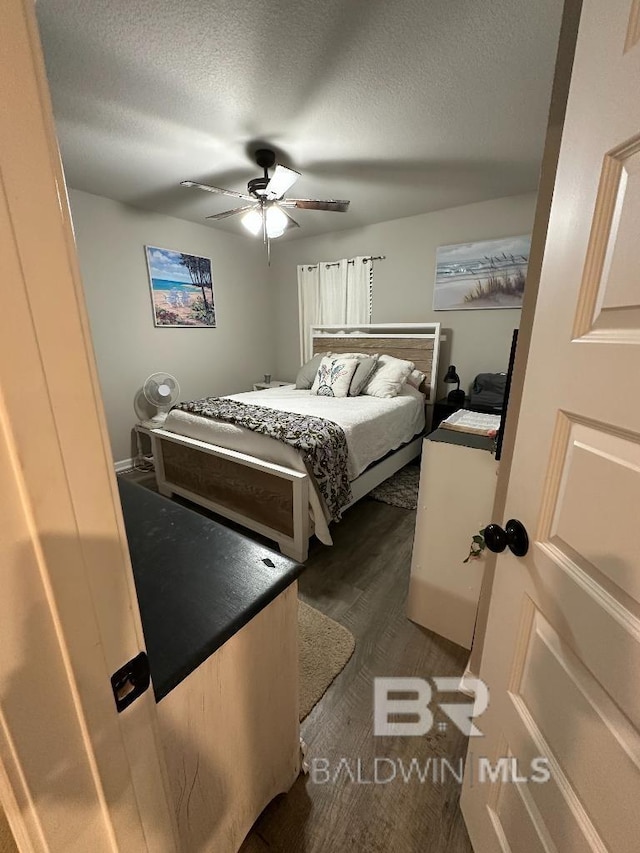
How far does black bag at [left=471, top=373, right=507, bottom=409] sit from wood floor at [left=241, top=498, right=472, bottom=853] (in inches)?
74.7

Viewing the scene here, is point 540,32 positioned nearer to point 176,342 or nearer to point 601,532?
point 601,532

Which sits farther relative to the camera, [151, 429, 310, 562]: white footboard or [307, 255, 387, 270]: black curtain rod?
[307, 255, 387, 270]: black curtain rod

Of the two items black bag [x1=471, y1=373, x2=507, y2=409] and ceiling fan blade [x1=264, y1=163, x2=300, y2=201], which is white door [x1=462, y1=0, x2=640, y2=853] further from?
black bag [x1=471, y1=373, x2=507, y2=409]

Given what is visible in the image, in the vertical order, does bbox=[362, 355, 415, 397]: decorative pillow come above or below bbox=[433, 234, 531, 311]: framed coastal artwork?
below

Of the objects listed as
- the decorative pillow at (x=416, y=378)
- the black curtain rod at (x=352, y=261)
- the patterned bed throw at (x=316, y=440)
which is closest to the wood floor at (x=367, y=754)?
the patterned bed throw at (x=316, y=440)

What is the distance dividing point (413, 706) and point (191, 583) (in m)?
1.12

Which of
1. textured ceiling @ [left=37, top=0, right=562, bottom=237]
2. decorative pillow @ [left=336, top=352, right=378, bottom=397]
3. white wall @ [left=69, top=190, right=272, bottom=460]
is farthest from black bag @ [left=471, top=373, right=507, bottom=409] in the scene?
white wall @ [left=69, top=190, right=272, bottom=460]

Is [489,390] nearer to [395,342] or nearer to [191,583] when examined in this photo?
[395,342]

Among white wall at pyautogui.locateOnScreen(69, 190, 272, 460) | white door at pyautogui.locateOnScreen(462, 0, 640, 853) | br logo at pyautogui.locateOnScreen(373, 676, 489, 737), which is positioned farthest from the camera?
white wall at pyautogui.locateOnScreen(69, 190, 272, 460)

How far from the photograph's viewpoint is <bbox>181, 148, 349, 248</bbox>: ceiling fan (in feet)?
7.20

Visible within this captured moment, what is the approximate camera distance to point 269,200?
2432 mm

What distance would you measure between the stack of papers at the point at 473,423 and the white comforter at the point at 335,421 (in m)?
0.82

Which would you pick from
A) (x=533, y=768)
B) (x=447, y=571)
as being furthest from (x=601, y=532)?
(x=447, y=571)

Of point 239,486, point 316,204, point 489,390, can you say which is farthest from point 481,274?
point 239,486
